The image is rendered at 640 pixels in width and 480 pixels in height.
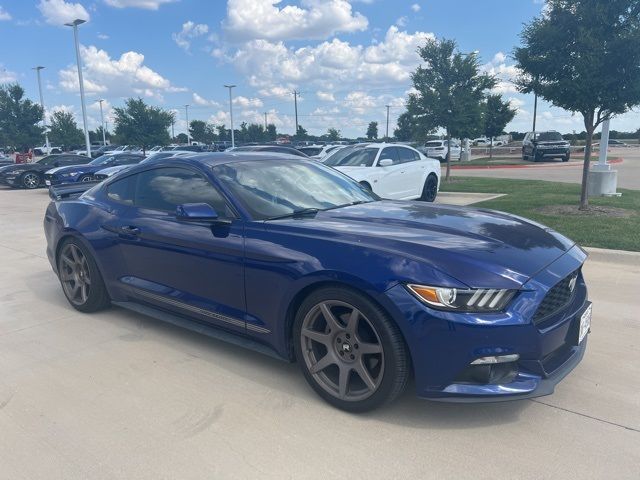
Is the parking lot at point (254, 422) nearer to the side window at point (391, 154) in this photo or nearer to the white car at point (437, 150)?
the side window at point (391, 154)

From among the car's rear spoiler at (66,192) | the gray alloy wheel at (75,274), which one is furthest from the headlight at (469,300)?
the car's rear spoiler at (66,192)

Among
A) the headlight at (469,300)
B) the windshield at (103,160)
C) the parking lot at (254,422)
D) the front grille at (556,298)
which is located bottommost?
the parking lot at (254,422)

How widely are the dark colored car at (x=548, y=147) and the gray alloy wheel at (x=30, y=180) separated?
2745cm

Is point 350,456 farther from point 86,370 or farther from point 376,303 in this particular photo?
point 86,370

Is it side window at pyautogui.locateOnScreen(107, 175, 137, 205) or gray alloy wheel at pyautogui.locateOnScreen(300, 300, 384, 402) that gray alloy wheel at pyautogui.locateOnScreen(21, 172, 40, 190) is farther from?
gray alloy wheel at pyautogui.locateOnScreen(300, 300, 384, 402)

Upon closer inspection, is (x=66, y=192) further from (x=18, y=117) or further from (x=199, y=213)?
(x=18, y=117)

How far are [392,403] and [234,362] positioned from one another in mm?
1279

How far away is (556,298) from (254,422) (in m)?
1.89

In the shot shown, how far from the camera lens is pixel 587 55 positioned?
8555 mm

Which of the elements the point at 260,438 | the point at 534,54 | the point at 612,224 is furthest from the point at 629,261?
the point at 260,438

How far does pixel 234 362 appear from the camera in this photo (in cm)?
383

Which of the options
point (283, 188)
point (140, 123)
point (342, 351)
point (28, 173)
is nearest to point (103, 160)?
point (28, 173)

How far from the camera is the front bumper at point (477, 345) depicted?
2.62 meters

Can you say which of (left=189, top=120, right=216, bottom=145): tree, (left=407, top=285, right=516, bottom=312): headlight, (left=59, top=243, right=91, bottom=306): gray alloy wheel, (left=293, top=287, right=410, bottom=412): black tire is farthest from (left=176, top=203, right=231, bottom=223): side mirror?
(left=189, top=120, right=216, bottom=145): tree
